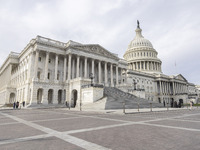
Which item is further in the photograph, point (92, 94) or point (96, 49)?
point (96, 49)

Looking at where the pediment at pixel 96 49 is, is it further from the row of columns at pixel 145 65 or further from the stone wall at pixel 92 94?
the row of columns at pixel 145 65

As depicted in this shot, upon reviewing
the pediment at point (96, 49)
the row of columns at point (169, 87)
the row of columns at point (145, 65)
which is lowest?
the row of columns at point (169, 87)

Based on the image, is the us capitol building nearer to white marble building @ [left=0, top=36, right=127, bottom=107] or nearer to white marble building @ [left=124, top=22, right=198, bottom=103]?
white marble building @ [left=0, top=36, right=127, bottom=107]

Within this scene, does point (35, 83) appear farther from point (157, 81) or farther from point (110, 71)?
point (157, 81)

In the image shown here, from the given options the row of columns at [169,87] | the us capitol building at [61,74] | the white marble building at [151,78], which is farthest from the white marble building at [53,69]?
the row of columns at [169,87]

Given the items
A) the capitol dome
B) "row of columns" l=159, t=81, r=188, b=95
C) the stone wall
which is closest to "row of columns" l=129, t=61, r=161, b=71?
the capitol dome

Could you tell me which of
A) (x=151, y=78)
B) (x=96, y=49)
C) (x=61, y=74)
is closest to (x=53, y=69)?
(x=61, y=74)

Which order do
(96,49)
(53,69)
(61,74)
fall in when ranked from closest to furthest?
(53,69) → (61,74) → (96,49)

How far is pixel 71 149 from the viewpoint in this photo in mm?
4496

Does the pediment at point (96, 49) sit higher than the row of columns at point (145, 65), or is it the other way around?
the row of columns at point (145, 65)

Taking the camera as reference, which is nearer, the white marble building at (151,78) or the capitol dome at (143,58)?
the white marble building at (151,78)

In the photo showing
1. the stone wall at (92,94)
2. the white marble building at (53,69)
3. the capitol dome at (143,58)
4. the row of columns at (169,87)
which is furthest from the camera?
the capitol dome at (143,58)

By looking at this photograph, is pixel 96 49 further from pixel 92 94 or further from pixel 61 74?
pixel 92 94

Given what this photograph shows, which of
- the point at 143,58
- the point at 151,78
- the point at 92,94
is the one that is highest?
the point at 143,58
